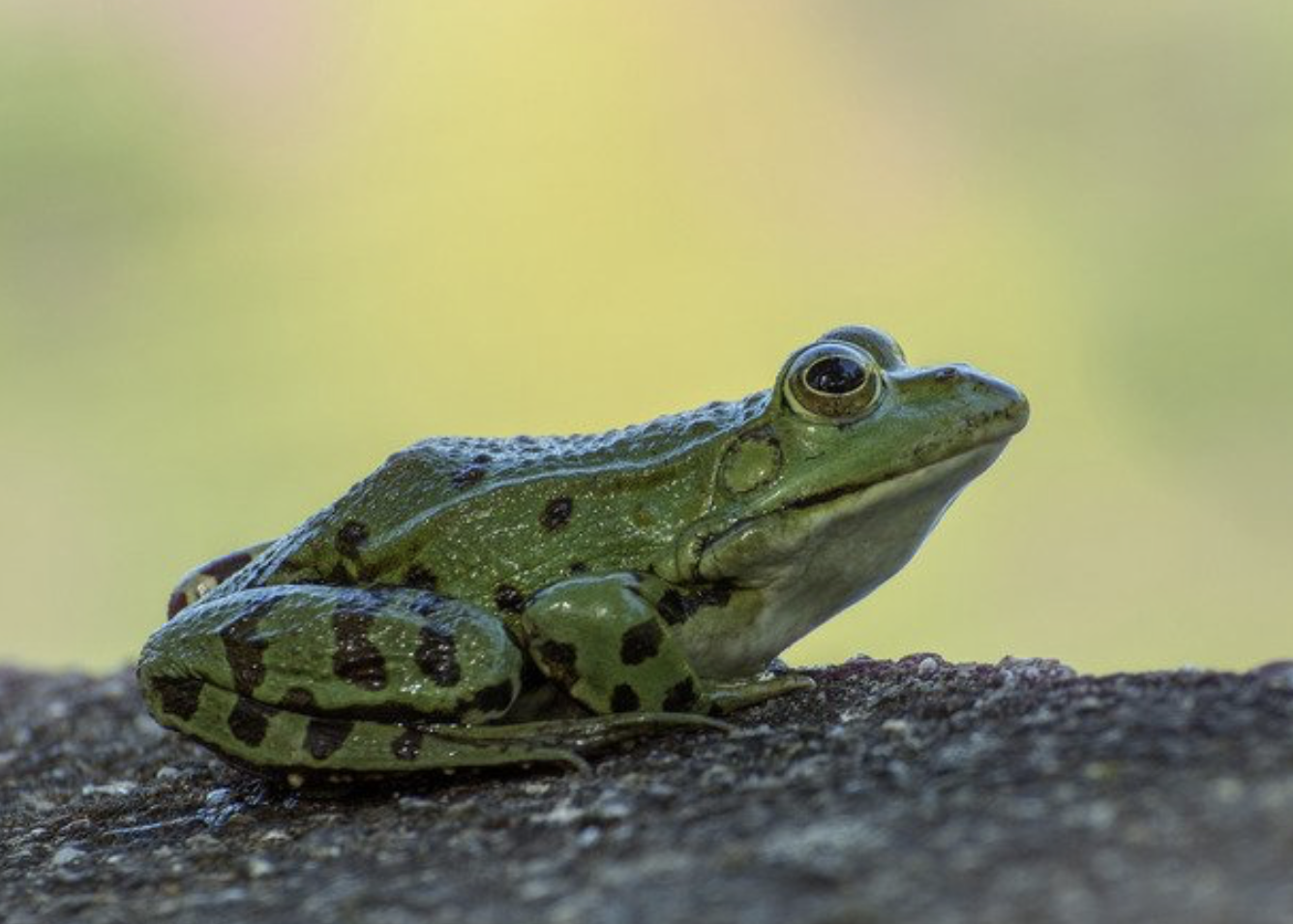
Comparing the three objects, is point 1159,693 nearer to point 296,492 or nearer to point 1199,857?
point 1199,857

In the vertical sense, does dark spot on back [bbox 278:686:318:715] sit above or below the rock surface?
Answer: above

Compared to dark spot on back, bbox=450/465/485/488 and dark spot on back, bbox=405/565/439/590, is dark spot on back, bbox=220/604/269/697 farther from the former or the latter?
dark spot on back, bbox=450/465/485/488

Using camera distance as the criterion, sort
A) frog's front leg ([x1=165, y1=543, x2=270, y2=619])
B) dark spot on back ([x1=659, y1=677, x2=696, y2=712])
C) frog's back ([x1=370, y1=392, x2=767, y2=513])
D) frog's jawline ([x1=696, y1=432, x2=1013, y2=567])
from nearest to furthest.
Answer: dark spot on back ([x1=659, y1=677, x2=696, y2=712]), frog's jawline ([x1=696, y1=432, x2=1013, y2=567]), frog's back ([x1=370, y1=392, x2=767, y2=513]), frog's front leg ([x1=165, y1=543, x2=270, y2=619])

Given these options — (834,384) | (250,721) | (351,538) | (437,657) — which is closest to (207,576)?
(351,538)

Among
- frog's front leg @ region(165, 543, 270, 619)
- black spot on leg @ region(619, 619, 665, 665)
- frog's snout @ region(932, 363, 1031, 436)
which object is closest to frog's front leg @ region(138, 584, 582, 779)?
black spot on leg @ region(619, 619, 665, 665)

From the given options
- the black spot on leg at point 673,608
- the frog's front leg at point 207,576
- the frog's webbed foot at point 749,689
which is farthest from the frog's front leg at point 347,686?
the frog's front leg at point 207,576

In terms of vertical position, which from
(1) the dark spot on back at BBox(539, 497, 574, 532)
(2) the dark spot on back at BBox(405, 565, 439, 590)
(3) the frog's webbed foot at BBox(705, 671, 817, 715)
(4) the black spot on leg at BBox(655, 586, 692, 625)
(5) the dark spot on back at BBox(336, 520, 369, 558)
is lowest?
(3) the frog's webbed foot at BBox(705, 671, 817, 715)

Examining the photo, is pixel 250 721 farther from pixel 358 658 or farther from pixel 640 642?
pixel 640 642
